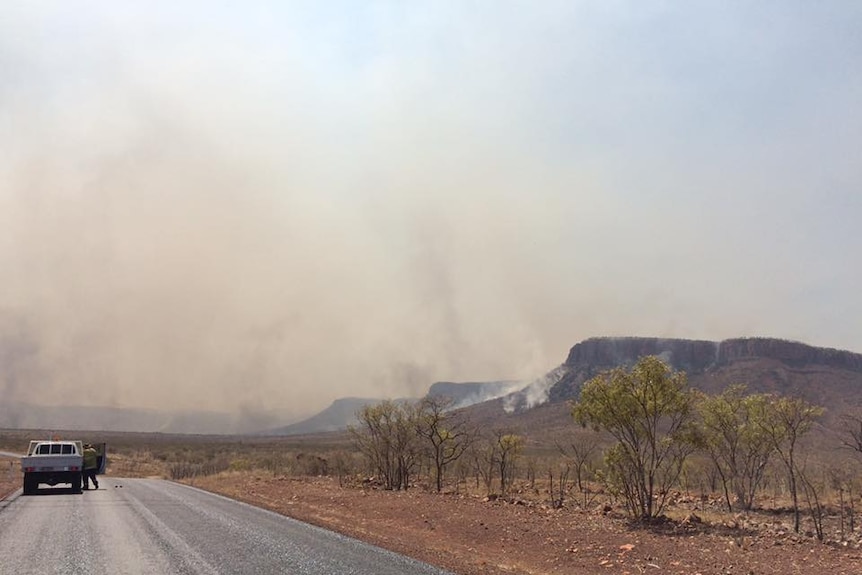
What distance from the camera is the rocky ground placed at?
49.3ft

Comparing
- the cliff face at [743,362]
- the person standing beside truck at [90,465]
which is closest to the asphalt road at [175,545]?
the person standing beside truck at [90,465]

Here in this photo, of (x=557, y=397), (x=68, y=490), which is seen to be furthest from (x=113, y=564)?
(x=557, y=397)

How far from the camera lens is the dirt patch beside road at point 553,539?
49.1ft

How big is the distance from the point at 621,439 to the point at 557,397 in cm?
10305

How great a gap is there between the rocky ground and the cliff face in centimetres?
6945

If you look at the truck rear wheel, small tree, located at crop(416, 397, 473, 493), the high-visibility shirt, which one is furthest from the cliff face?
the truck rear wheel

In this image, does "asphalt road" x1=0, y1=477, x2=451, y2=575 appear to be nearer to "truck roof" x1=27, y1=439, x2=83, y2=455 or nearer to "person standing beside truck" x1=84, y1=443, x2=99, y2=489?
"truck roof" x1=27, y1=439, x2=83, y2=455

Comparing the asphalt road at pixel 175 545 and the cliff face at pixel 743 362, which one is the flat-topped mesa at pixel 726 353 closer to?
the cliff face at pixel 743 362

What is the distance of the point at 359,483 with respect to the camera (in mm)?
37906

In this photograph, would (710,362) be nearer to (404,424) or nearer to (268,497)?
(404,424)

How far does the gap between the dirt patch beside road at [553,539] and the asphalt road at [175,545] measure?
4.34 ft

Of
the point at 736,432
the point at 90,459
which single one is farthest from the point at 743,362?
the point at 90,459

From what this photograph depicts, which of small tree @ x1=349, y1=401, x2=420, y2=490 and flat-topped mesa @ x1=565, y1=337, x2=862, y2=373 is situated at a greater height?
flat-topped mesa @ x1=565, y1=337, x2=862, y2=373

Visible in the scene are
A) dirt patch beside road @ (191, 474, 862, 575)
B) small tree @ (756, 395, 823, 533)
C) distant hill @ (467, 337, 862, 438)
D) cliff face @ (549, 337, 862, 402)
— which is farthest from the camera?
cliff face @ (549, 337, 862, 402)
